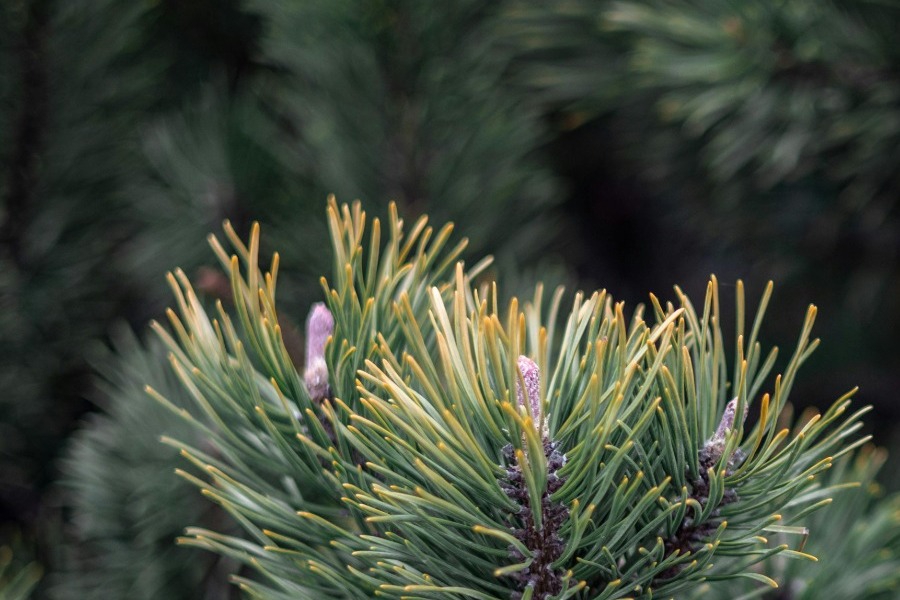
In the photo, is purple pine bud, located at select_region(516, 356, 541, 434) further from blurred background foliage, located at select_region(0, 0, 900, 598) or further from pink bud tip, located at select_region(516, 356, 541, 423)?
blurred background foliage, located at select_region(0, 0, 900, 598)

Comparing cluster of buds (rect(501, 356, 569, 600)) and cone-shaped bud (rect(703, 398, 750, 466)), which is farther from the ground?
cone-shaped bud (rect(703, 398, 750, 466))

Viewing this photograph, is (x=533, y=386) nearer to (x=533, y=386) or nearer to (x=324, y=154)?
(x=533, y=386)

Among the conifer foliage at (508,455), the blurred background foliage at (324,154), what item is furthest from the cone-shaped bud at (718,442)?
the blurred background foliage at (324,154)

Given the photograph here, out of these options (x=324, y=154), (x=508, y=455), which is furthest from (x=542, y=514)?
(x=324, y=154)

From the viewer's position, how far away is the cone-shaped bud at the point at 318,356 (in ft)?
0.81

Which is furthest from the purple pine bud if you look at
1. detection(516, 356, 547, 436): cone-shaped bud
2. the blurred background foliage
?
the blurred background foliage

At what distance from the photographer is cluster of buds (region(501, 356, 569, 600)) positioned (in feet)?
0.67

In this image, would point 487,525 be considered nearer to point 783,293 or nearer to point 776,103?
point 776,103

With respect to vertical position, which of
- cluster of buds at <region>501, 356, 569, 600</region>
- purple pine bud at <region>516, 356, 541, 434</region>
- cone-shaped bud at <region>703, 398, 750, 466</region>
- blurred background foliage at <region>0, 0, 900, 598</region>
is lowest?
cluster of buds at <region>501, 356, 569, 600</region>

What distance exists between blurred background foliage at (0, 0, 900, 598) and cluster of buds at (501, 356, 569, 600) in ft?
0.77

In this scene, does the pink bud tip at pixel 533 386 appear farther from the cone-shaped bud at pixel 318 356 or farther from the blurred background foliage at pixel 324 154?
the blurred background foliage at pixel 324 154

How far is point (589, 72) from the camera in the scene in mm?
498

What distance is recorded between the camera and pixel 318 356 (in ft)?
0.82

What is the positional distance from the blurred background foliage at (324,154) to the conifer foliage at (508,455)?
0.18m
